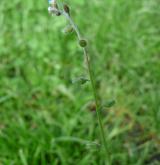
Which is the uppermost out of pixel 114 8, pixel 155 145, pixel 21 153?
pixel 114 8

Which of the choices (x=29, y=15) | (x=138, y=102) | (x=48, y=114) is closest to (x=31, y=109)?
(x=48, y=114)

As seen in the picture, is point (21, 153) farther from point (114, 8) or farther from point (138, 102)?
point (114, 8)

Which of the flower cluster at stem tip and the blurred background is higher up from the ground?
the flower cluster at stem tip

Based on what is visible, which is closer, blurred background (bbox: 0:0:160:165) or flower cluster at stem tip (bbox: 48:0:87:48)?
flower cluster at stem tip (bbox: 48:0:87:48)

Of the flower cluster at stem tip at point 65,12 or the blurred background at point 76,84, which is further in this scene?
the blurred background at point 76,84

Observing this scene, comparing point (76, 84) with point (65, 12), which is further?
point (76, 84)

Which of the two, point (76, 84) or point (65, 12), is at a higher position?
point (65, 12)

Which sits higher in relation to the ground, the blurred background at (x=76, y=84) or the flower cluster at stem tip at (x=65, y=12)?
the flower cluster at stem tip at (x=65, y=12)

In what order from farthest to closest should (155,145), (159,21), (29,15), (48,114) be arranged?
(29,15), (159,21), (48,114), (155,145)
